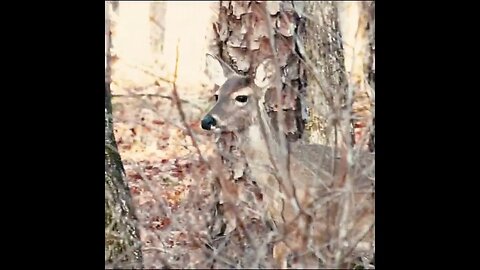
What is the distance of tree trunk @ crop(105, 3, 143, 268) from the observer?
10.5 feet

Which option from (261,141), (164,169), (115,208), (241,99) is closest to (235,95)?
(241,99)

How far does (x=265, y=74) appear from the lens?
320 centimetres

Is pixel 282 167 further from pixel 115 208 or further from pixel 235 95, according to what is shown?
pixel 115 208

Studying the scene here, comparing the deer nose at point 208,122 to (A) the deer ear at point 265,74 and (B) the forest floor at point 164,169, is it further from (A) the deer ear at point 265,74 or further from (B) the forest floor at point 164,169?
(A) the deer ear at point 265,74

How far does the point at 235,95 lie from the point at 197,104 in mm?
111

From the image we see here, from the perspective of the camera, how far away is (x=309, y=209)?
3.14 metres

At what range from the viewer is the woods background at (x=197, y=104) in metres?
3.19

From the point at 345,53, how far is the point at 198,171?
536mm

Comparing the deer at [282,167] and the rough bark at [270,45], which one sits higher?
the rough bark at [270,45]

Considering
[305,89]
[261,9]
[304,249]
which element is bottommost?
[304,249]

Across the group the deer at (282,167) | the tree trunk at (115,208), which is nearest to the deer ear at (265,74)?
the deer at (282,167)

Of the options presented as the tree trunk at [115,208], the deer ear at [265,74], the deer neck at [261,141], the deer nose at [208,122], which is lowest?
the tree trunk at [115,208]
